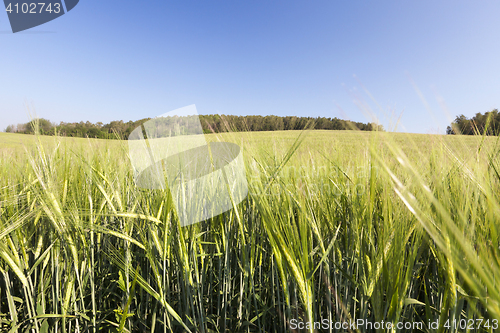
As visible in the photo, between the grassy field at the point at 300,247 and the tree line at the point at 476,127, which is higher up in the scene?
the tree line at the point at 476,127

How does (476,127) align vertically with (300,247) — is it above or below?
above

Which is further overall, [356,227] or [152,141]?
[152,141]

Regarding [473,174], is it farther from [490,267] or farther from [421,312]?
[421,312]

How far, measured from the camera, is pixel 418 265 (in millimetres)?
702

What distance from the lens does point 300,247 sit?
518mm

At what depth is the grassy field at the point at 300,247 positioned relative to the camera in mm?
473

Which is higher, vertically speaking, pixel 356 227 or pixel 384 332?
pixel 356 227

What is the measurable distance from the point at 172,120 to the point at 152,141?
167mm

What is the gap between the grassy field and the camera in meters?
0.47

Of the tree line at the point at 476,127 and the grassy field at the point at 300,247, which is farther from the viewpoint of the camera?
the tree line at the point at 476,127

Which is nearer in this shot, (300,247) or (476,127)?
(300,247)

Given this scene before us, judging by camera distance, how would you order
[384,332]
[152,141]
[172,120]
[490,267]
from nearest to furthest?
[490,267]
[384,332]
[152,141]
[172,120]

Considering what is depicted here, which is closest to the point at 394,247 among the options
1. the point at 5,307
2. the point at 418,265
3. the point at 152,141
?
the point at 418,265

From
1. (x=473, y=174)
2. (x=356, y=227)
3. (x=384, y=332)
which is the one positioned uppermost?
(x=473, y=174)
